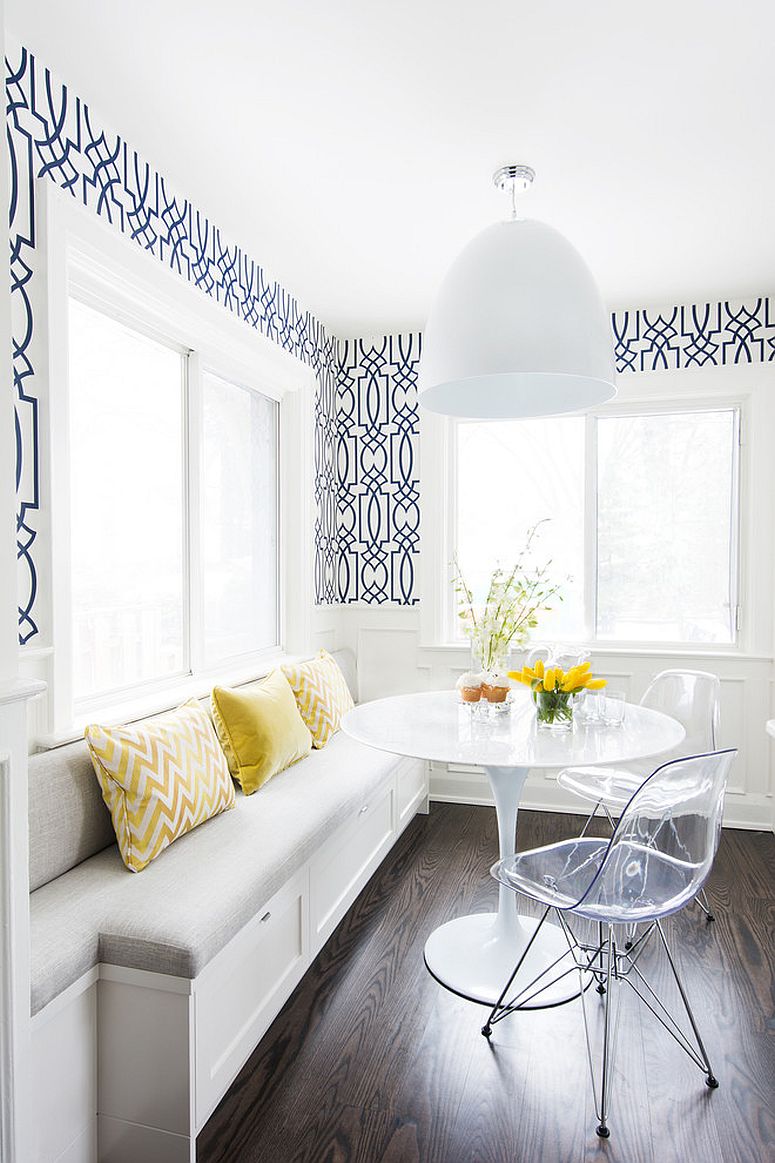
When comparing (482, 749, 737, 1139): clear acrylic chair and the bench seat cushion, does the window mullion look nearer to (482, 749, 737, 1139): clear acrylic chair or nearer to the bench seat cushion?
the bench seat cushion

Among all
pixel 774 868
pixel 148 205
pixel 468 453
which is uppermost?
pixel 148 205

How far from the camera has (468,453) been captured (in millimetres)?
4109

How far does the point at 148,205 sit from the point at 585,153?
4.73ft

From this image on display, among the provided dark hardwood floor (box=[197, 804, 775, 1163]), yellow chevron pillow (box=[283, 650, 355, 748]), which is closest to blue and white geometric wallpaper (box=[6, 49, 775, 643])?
yellow chevron pillow (box=[283, 650, 355, 748])

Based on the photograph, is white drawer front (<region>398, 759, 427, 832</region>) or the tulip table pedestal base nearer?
the tulip table pedestal base

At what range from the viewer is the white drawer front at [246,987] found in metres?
1.60

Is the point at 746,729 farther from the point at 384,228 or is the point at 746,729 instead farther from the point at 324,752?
the point at 384,228

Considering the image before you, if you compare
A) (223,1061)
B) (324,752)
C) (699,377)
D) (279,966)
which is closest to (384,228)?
(699,377)

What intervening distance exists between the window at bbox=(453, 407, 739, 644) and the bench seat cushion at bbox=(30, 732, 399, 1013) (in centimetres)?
203

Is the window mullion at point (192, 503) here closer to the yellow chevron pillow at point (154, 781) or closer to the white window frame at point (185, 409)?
the white window frame at point (185, 409)

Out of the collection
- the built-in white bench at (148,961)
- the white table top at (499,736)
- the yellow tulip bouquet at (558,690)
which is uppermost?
the yellow tulip bouquet at (558,690)

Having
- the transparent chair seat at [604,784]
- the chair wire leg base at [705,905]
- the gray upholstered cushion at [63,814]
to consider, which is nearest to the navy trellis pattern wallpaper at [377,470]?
the transparent chair seat at [604,784]

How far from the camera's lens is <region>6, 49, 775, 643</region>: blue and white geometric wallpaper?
1.88m

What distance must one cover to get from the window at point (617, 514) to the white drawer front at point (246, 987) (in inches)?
92.0
